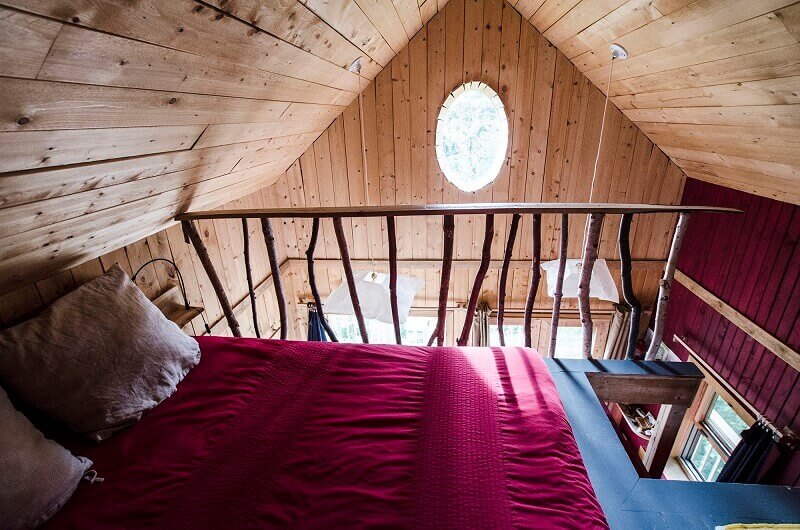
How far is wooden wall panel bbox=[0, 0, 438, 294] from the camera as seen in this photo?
2.69 ft

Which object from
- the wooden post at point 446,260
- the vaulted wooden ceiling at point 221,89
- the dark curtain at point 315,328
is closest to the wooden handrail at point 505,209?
the wooden post at point 446,260

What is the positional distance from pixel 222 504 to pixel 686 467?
458 cm

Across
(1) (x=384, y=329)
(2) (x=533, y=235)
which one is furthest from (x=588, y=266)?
(1) (x=384, y=329)

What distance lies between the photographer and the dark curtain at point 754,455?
265cm

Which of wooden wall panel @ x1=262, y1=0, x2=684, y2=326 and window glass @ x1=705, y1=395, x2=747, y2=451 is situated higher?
A: wooden wall panel @ x1=262, y1=0, x2=684, y2=326

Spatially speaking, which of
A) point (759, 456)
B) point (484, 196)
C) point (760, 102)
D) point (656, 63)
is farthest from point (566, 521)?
point (484, 196)

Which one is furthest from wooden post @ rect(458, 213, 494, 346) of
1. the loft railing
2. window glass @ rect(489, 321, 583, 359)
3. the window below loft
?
the window below loft

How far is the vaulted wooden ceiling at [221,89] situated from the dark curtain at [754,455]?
69.2 inches

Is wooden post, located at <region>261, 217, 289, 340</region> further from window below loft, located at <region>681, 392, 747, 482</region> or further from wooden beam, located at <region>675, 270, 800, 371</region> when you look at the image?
window below loft, located at <region>681, 392, 747, 482</region>

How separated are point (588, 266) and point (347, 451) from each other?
1.54 metres

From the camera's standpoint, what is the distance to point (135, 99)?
1.11 metres

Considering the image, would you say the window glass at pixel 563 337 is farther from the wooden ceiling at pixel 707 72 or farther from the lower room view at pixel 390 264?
the wooden ceiling at pixel 707 72

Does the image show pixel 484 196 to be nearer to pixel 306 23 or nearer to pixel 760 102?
pixel 760 102

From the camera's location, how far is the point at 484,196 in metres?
3.85
